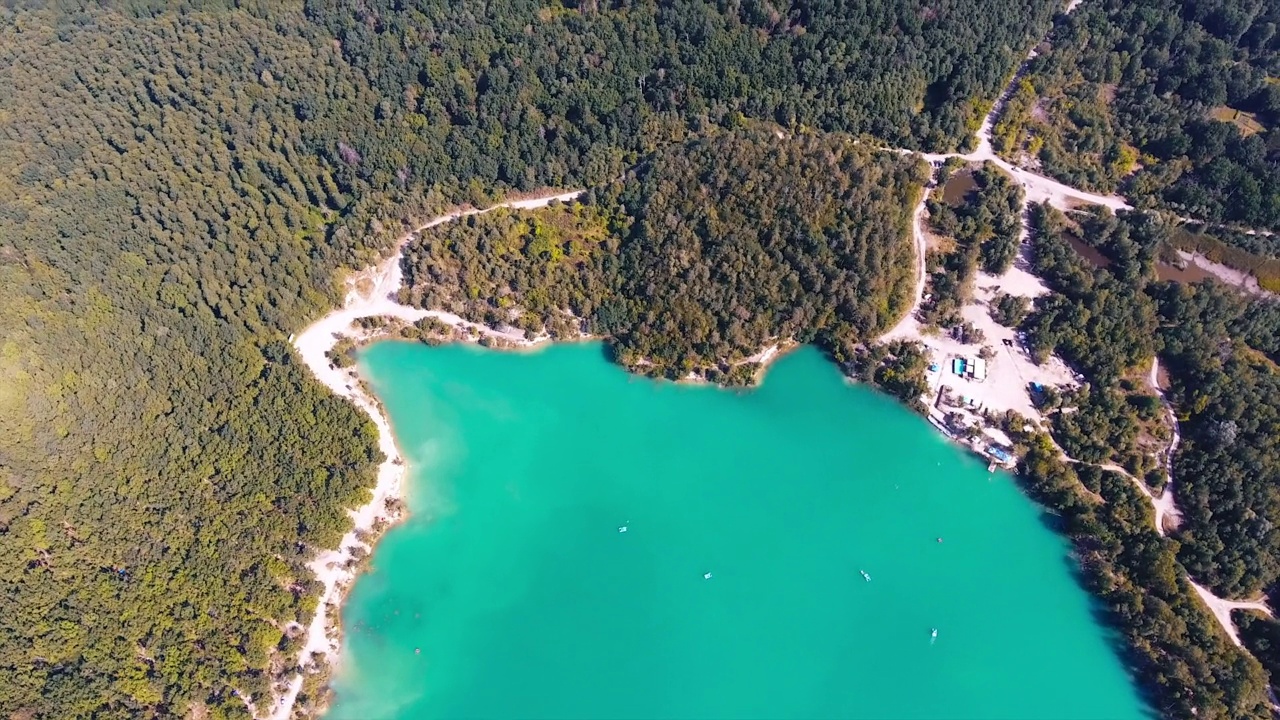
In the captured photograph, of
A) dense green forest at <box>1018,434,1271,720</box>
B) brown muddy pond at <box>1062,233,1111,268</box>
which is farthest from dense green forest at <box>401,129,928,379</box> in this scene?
dense green forest at <box>1018,434,1271,720</box>

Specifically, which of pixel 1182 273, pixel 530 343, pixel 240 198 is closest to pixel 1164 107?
pixel 1182 273

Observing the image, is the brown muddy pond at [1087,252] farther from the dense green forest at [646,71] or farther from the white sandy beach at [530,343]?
the dense green forest at [646,71]

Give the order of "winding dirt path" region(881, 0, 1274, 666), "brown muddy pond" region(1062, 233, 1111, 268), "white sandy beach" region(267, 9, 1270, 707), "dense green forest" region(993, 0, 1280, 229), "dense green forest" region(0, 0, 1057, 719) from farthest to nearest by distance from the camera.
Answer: "dense green forest" region(993, 0, 1280, 229) → "brown muddy pond" region(1062, 233, 1111, 268) → "winding dirt path" region(881, 0, 1274, 666) → "white sandy beach" region(267, 9, 1270, 707) → "dense green forest" region(0, 0, 1057, 719)

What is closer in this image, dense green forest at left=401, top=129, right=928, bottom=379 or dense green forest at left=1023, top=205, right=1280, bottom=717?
dense green forest at left=1023, top=205, right=1280, bottom=717

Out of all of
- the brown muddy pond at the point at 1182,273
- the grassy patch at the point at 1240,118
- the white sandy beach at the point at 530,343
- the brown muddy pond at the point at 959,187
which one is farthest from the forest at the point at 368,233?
the brown muddy pond at the point at 1182,273

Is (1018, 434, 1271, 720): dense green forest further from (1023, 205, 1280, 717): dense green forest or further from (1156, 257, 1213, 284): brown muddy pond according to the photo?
(1156, 257, 1213, 284): brown muddy pond

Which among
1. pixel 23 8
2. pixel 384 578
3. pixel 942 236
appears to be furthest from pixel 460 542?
pixel 23 8
